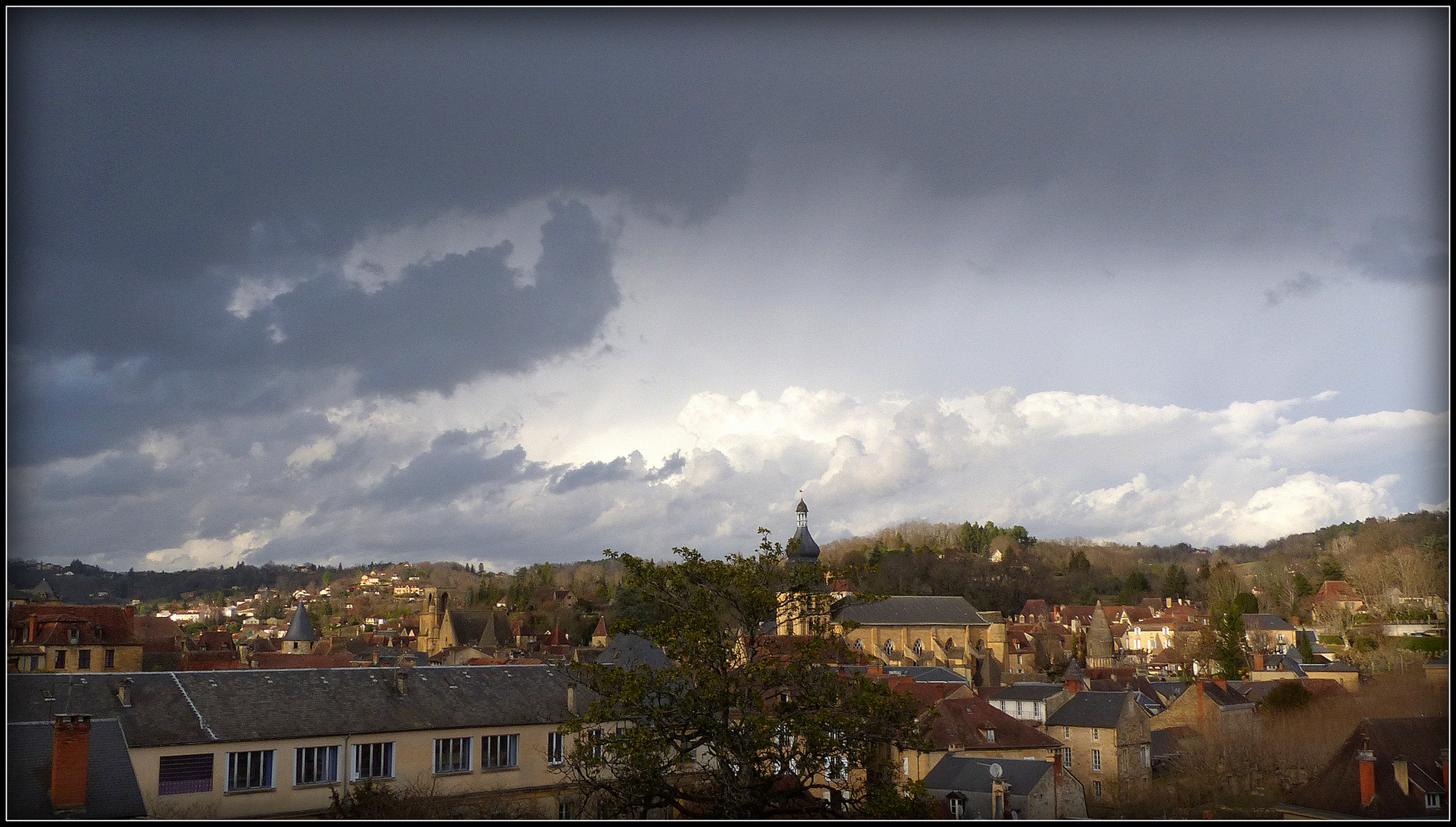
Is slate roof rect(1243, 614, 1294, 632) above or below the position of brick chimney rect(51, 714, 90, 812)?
below

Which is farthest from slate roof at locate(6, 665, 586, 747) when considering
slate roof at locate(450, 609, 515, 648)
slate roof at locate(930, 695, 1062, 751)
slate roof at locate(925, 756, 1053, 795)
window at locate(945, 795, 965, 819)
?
slate roof at locate(450, 609, 515, 648)

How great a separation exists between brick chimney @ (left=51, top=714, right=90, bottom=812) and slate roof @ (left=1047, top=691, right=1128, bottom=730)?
41.9 meters

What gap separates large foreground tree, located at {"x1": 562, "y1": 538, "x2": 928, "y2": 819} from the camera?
741 inches

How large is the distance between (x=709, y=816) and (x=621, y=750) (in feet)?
8.45

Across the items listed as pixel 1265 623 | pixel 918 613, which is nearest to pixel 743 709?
pixel 918 613

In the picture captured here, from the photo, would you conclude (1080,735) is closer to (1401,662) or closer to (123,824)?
(1401,662)

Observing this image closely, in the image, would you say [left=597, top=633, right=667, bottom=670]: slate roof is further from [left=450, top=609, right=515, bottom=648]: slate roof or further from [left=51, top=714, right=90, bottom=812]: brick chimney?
[left=450, top=609, right=515, bottom=648]: slate roof

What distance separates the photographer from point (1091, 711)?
160 ft

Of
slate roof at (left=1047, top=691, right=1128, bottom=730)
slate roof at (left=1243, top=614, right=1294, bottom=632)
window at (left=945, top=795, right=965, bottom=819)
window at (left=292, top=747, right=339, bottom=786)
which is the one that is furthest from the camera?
slate roof at (left=1243, top=614, right=1294, bottom=632)

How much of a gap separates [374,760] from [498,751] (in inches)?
148

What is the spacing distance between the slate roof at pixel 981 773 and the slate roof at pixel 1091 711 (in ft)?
35.1

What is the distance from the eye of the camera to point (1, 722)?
1844 cm

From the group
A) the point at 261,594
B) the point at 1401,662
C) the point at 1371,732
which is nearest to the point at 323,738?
the point at 1371,732

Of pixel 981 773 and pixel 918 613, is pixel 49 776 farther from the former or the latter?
pixel 918 613
